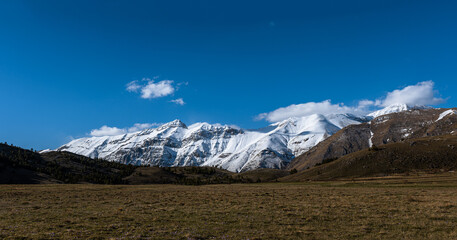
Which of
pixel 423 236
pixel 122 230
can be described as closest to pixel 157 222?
pixel 122 230

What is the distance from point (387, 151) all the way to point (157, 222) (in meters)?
178

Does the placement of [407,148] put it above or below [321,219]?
above

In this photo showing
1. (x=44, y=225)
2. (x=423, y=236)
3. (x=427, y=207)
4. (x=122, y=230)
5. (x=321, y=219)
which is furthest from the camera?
(x=427, y=207)

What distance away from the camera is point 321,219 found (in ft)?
82.6

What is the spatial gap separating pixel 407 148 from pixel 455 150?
2249 cm

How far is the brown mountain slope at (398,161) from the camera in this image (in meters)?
142

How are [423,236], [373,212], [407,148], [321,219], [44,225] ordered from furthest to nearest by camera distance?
[407,148]
[373,212]
[321,219]
[44,225]
[423,236]

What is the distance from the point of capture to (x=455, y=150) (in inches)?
5861

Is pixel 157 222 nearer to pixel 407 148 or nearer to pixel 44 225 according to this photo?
pixel 44 225

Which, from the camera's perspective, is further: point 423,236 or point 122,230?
point 122,230

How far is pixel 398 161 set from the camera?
15238cm

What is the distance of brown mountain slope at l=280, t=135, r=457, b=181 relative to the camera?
142 m

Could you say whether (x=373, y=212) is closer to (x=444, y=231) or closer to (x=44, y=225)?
(x=444, y=231)

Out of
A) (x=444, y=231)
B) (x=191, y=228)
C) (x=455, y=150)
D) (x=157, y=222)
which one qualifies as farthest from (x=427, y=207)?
(x=455, y=150)
